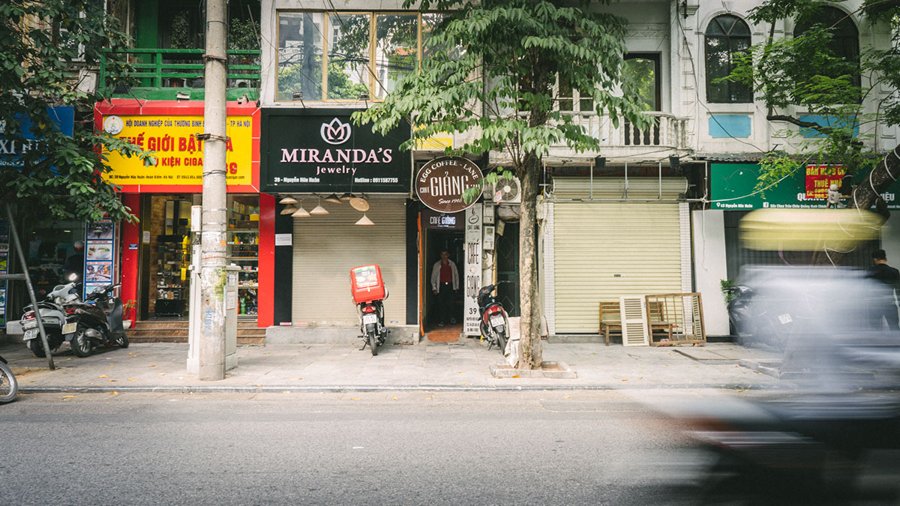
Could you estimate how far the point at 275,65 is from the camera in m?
12.2

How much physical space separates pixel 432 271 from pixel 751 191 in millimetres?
8126

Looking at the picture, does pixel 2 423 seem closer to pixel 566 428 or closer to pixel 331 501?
pixel 331 501

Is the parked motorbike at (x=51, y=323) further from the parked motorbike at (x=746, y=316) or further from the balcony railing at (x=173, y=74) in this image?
the parked motorbike at (x=746, y=316)

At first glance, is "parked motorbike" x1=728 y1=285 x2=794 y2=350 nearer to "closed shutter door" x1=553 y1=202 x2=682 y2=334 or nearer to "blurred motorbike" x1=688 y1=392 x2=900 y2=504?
"closed shutter door" x1=553 y1=202 x2=682 y2=334

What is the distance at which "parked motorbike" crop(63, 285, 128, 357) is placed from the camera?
10.1 m

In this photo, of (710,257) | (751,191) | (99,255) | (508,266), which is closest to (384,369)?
(508,266)

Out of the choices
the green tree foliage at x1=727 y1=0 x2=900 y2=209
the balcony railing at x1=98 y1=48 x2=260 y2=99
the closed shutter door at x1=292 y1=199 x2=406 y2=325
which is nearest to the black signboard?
the closed shutter door at x1=292 y1=199 x2=406 y2=325

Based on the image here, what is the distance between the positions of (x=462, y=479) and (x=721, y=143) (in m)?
11.4

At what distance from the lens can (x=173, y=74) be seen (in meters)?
12.0

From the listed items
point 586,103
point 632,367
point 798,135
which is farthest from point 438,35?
point 798,135

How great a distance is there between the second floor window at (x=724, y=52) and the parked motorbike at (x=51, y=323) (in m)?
14.9

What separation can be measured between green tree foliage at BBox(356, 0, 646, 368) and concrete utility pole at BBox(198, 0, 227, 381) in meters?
2.38

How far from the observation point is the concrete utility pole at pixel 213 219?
26.6ft

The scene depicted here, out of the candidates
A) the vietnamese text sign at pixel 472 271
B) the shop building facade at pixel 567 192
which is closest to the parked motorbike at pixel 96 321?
the shop building facade at pixel 567 192
